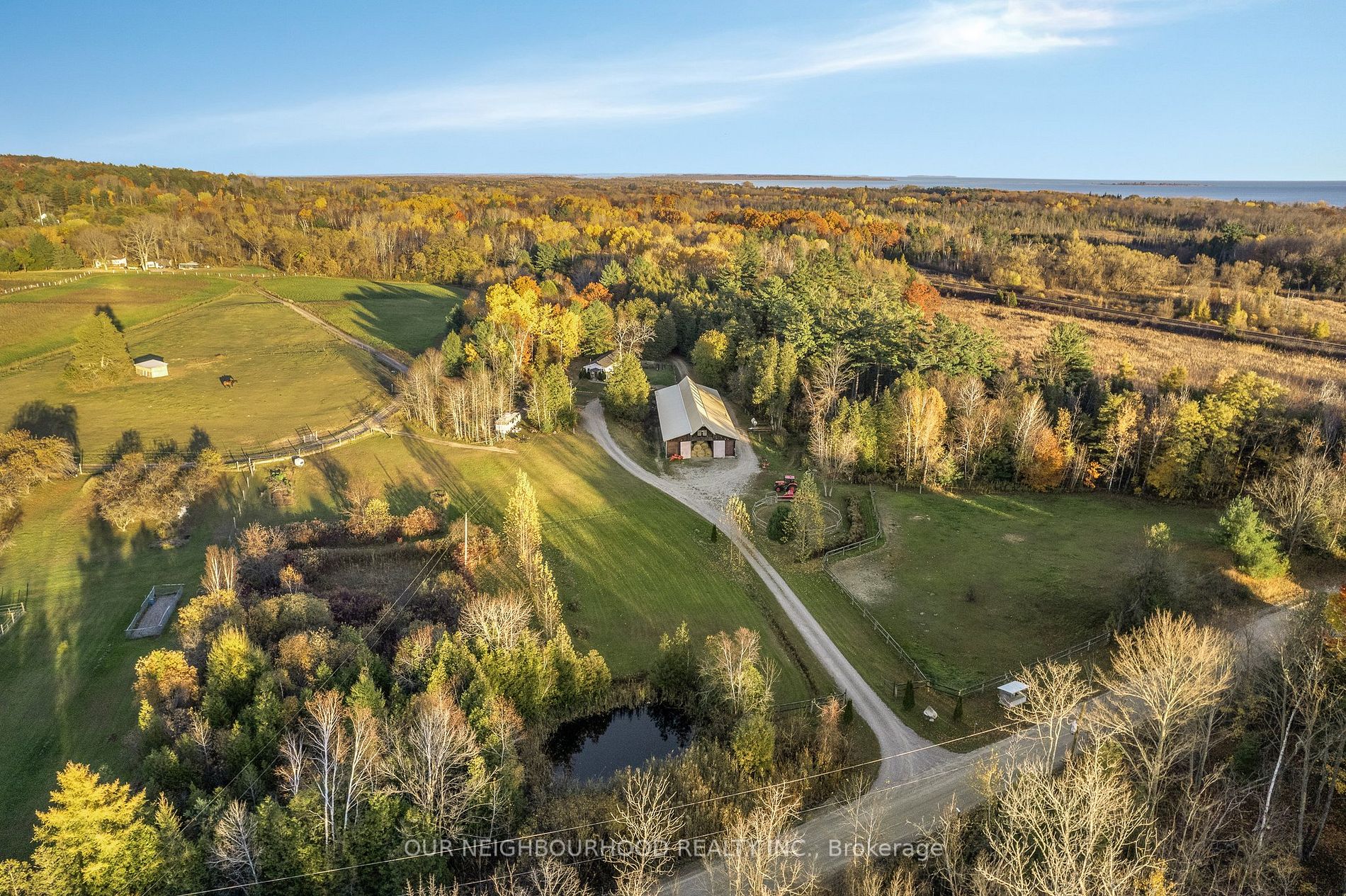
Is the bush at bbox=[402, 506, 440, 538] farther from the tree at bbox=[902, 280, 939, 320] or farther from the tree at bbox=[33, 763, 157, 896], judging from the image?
the tree at bbox=[902, 280, 939, 320]

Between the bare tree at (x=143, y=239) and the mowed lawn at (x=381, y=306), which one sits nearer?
the mowed lawn at (x=381, y=306)

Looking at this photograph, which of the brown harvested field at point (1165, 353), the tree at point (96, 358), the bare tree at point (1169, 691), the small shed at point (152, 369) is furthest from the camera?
the small shed at point (152, 369)

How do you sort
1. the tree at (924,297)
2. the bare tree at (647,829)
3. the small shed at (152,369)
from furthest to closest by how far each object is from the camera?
the tree at (924,297), the small shed at (152,369), the bare tree at (647,829)

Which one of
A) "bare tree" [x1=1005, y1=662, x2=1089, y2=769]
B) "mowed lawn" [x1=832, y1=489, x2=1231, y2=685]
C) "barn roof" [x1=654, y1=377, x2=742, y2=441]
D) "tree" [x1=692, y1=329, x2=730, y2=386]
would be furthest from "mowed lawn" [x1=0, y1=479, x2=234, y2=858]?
"tree" [x1=692, y1=329, x2=730, y2=386]

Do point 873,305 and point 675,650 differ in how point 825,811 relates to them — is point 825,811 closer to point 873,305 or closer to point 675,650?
point 675,650

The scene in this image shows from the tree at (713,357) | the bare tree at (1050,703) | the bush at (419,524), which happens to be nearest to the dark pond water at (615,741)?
the bare tree at (1050,703)

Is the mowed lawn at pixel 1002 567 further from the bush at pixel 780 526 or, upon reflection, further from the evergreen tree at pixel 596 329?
the evergreen tree at pixel 596 329
